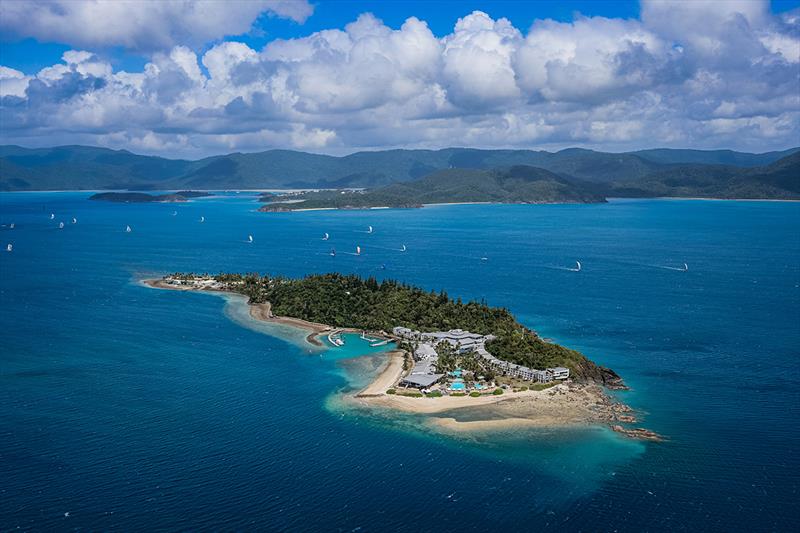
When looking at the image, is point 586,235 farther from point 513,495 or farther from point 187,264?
point 513,495

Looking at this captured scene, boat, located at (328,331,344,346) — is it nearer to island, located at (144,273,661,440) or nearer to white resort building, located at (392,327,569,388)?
island, located at (144,273,661,440)

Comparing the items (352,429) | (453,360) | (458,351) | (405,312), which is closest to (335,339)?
(405,312)

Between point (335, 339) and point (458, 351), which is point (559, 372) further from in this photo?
point (335, 339)

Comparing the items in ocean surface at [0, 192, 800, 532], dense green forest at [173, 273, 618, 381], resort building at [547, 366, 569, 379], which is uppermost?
dense green forest at [173, 273, 618, 381]

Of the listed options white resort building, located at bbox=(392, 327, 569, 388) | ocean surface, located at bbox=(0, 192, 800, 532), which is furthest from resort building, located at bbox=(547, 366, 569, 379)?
ocean surface, located at bbox=(0, 192, 800, 532)

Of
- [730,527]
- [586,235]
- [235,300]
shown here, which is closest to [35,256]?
[235,300]

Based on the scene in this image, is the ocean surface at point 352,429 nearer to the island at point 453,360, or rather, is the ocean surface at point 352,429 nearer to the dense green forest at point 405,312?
the island at point 453,360
